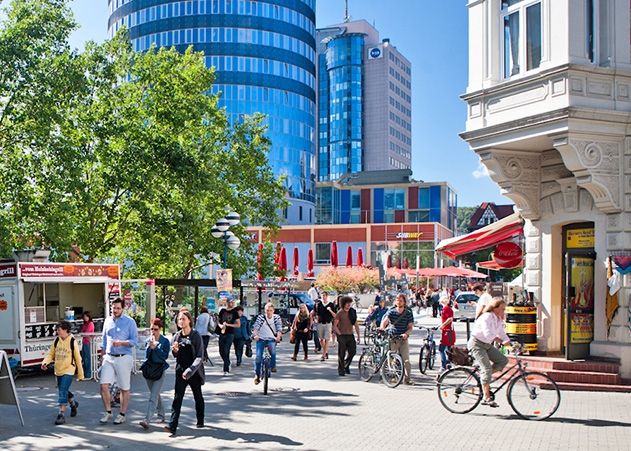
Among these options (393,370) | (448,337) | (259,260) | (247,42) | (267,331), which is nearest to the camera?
(267,331)

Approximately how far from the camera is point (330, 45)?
559 feet

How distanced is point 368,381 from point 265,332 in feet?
9.36

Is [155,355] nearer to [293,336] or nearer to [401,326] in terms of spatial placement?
[401,326]

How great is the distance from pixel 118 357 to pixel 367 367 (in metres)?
6.58

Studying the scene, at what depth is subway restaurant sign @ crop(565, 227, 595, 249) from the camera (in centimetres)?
1561

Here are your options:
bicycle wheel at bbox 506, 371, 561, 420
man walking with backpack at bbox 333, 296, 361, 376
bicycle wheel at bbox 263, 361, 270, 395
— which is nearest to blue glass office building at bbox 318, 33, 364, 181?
man walking with backpack at bbox 333, 296, 361, 376

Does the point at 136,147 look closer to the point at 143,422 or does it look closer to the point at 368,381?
the point at 368,381

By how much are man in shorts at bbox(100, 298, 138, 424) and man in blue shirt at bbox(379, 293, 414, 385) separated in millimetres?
5653

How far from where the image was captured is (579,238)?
15.9m

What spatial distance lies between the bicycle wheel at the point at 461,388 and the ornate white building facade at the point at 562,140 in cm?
370

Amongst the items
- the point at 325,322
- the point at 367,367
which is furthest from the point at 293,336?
the point at 367,367

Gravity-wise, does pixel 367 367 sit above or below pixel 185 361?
below

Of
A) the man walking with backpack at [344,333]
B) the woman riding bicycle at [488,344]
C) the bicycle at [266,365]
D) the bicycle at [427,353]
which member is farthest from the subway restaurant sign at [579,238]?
the bicycle at [266,365]

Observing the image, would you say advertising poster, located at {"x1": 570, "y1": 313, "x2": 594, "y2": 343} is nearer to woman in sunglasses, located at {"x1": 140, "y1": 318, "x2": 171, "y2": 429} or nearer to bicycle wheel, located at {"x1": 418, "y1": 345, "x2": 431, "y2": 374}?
bicycle wheel, located at {"x1": 418, "y1": 345, "x2": 431, "y2": 374}
